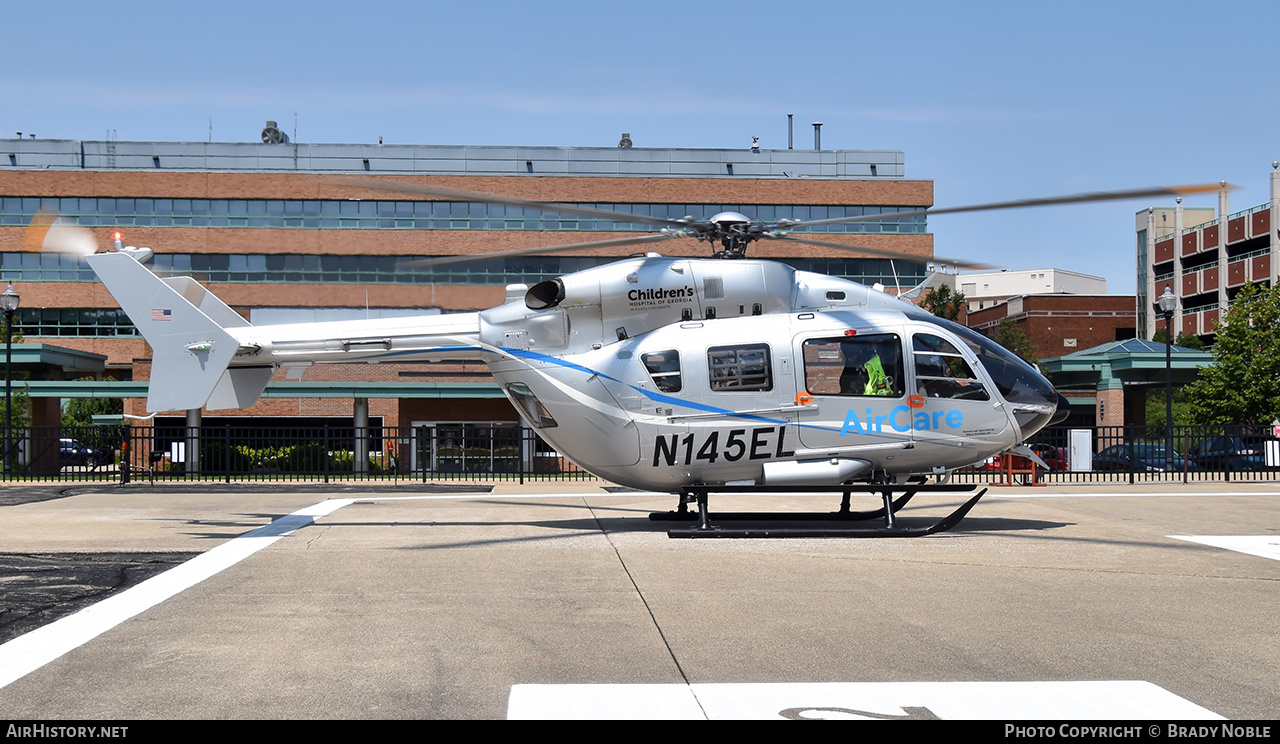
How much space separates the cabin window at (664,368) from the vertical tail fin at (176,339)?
5.49m

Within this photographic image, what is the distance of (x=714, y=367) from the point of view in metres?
13.0

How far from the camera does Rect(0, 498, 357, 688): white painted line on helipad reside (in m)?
6.28

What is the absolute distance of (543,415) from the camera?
13656mm

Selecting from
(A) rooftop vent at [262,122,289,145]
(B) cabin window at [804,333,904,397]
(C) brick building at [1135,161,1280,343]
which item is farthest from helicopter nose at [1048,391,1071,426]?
(C) brick building at [1135,161,1280,343]

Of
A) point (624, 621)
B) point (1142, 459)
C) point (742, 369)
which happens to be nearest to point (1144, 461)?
point (1142, 459)

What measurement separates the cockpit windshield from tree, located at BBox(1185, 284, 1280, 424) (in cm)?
3237

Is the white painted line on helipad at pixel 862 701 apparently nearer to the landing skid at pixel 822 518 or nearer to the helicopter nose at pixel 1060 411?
the landing skid at pixel 822 518

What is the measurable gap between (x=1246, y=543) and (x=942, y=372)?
3994 mm

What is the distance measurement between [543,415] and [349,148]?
4087cm

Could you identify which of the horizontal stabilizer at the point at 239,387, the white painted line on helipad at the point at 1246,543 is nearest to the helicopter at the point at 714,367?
the horizontal stabilizer at the point at 239,387

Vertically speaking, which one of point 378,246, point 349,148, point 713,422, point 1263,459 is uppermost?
point 349,148

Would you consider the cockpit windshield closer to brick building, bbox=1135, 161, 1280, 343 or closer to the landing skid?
the landing skid
